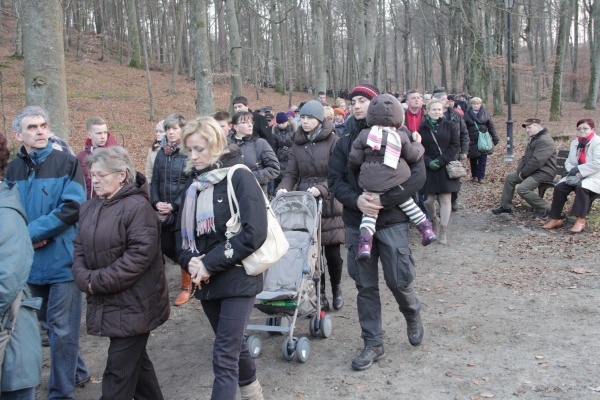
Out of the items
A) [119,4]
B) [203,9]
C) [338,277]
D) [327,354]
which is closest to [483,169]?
[203,9]

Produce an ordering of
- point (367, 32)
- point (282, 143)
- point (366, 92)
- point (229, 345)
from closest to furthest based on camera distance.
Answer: point (229, 345), point (366, 92), point (282, 143), point (367, 32)

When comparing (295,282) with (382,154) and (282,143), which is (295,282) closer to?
(382,154)

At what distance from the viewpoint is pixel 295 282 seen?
4980 millimetres

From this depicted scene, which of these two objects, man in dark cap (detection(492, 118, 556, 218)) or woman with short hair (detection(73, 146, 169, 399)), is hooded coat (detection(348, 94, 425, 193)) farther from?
man in dark cap (detection(492, 118, 556, 218))

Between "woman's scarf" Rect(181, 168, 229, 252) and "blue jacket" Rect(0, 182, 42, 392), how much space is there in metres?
0.92

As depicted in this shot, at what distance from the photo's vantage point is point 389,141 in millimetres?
4418

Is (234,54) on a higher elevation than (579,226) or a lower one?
higher

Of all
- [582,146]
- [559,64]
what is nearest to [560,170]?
[582,146]

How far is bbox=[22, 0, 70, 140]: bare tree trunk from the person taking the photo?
658 cm

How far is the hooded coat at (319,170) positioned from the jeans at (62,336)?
2492 millimetres

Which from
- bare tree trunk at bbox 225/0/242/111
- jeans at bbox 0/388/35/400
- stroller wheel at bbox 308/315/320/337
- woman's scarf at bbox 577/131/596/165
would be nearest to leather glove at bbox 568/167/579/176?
woman's scarf at bbox 577/131/596/165

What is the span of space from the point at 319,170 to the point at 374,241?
A: 1.55 m

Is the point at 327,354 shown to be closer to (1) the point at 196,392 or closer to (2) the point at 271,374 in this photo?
(2) the point at 271,374

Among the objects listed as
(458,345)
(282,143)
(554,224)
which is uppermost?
(282,143)
